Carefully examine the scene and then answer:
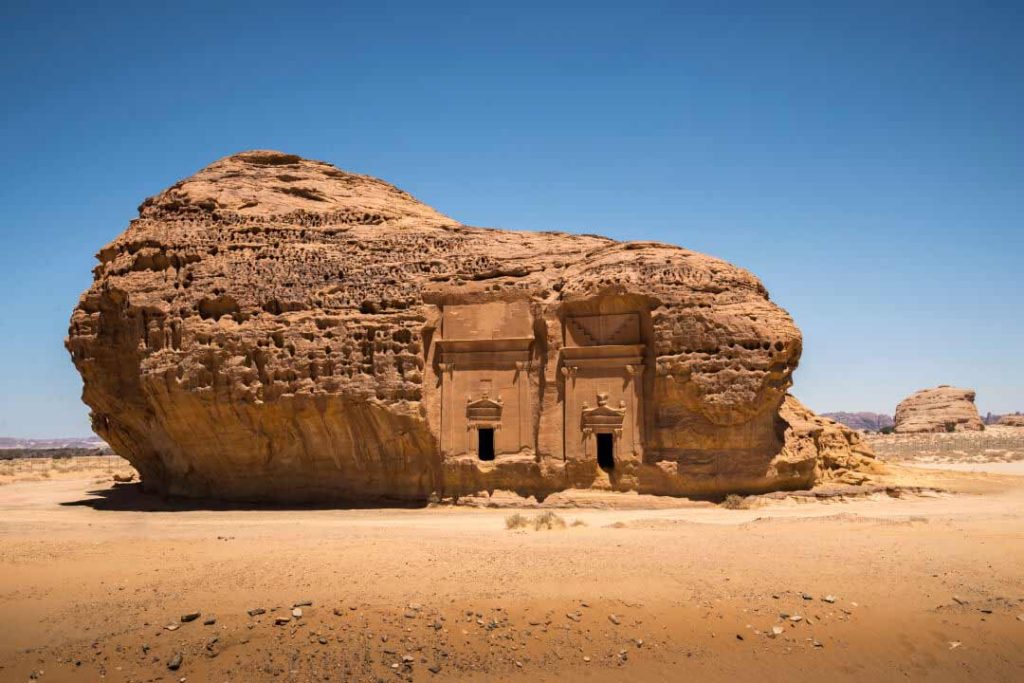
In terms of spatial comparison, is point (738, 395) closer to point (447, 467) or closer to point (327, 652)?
point (447, 467)

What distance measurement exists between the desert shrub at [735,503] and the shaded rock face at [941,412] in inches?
2146

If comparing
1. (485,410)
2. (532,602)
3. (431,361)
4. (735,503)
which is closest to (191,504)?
(431,361)

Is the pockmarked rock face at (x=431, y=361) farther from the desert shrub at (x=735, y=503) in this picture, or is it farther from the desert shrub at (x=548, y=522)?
the desert shrub at (x=548, y=522)

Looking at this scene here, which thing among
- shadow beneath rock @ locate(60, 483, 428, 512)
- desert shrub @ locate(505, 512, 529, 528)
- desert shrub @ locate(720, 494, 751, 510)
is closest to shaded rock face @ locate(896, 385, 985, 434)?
desert shrub @ locate(720, 494, 751, 510)

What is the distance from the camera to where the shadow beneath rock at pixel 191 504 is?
2466 centimetres

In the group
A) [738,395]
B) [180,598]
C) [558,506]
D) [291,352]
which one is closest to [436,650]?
[180,598]

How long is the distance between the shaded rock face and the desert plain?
55.7m

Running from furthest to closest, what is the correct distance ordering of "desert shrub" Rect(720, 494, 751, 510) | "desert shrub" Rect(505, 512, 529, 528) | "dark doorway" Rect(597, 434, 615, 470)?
"dark doorway" Rect(597, 434, 615, 470) → "desert shrub" Rect(720, 494, 751, 510) → "desert shrub" Rect(505, 512, 529, 528)

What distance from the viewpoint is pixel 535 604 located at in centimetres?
1205

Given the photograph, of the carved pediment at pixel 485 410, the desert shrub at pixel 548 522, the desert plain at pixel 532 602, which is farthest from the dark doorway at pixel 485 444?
the desert plain at pixel 532 602

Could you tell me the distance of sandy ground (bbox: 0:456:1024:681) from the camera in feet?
35.1

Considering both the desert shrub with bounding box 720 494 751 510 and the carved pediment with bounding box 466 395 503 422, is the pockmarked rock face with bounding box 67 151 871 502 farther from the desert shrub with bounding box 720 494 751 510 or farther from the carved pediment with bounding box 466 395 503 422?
the desert shrub with bounding box 720 494 751 510

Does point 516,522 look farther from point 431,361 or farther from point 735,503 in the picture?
point 431,361

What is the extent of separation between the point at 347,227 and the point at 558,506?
11.9 meters
